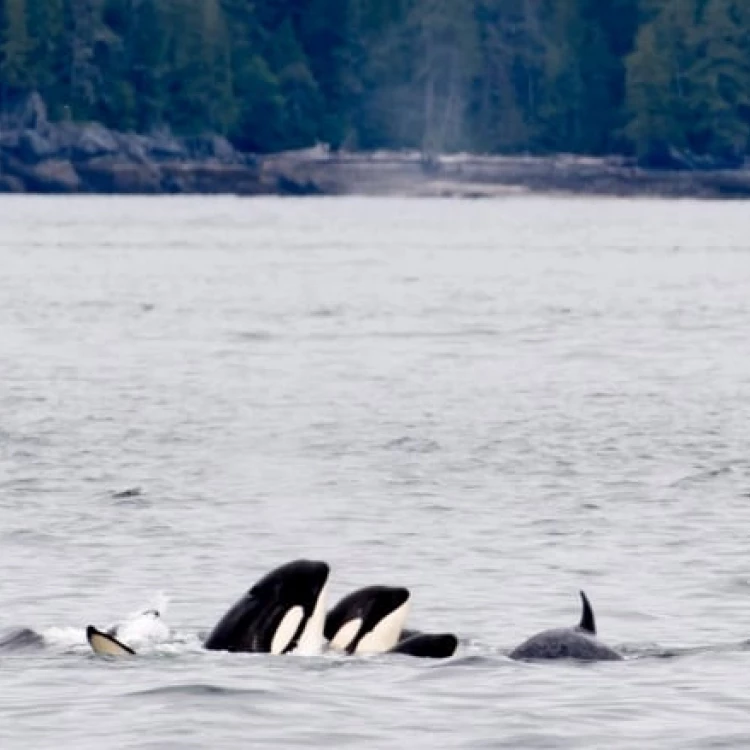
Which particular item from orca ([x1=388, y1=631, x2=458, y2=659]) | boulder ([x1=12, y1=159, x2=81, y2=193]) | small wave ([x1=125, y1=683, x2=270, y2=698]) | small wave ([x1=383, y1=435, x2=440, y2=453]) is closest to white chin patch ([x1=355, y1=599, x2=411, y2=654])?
orca ([x1=388, y1=631, x2=458, y2=659])

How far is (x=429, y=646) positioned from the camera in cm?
1838

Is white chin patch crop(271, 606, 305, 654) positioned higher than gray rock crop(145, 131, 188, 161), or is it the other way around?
white chin patch crop(271, 606, 305, 654)

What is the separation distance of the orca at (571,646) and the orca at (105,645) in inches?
99.1

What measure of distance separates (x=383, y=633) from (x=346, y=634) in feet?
0.78

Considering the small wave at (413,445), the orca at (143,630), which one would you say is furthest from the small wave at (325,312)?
the orca at (143,630)

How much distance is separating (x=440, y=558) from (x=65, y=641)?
5.24m

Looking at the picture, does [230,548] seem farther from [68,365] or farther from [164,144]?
[164,144]

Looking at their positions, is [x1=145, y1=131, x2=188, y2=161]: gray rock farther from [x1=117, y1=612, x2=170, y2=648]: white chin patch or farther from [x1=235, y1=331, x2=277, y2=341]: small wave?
[x1=117, y1=612, x2=170, y2=648]: white chin patch

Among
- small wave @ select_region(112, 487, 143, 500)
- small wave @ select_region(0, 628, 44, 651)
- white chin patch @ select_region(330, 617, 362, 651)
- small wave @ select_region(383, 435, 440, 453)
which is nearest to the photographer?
white chin patch @ select_region(330, 617, 362, 651)

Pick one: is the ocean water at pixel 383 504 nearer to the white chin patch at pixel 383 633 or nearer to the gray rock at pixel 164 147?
the white chin patch at pixel 383 633

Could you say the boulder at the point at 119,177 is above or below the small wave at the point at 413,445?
below

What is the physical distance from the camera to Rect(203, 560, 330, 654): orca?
17.8 m

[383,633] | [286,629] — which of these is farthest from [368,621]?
[286,629]

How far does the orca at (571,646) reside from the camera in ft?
59.7
